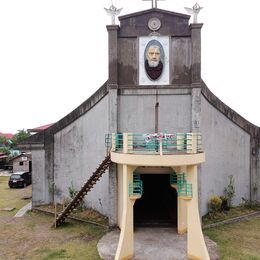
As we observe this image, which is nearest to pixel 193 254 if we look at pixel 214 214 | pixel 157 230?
pixel 157 230

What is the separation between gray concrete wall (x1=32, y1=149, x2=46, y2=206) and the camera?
21.0 meters

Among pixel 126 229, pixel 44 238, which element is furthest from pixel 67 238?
pixel 126 229

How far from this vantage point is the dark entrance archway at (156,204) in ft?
57.4

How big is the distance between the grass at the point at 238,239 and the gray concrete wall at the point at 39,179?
1200cm

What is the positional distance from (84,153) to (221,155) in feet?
32.4

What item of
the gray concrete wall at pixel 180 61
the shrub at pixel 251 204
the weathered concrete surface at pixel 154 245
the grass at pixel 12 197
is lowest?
the grass at pixel 12 197

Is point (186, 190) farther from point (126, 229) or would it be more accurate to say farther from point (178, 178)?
point (126, 229)

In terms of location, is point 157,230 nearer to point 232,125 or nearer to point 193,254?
point 193,254

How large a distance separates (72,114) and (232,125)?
11.7 metres

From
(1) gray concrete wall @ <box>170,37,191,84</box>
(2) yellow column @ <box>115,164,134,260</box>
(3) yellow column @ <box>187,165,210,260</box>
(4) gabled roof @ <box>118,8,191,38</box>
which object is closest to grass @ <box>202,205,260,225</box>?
(3) yellow column @ <box>187,165,210,260</box>

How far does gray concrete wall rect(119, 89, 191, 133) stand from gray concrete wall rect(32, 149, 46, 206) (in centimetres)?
Answer: 752

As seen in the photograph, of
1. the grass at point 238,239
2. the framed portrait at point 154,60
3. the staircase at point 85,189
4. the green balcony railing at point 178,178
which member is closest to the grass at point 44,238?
the staircase at point 85,189

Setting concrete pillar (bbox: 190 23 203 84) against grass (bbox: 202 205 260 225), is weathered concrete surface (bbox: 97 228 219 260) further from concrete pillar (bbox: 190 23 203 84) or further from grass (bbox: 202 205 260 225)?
concrete pillar (bbox: 190 23 203 84)

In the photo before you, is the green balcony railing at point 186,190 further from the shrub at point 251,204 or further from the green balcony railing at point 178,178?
the shrub at point 251,204
